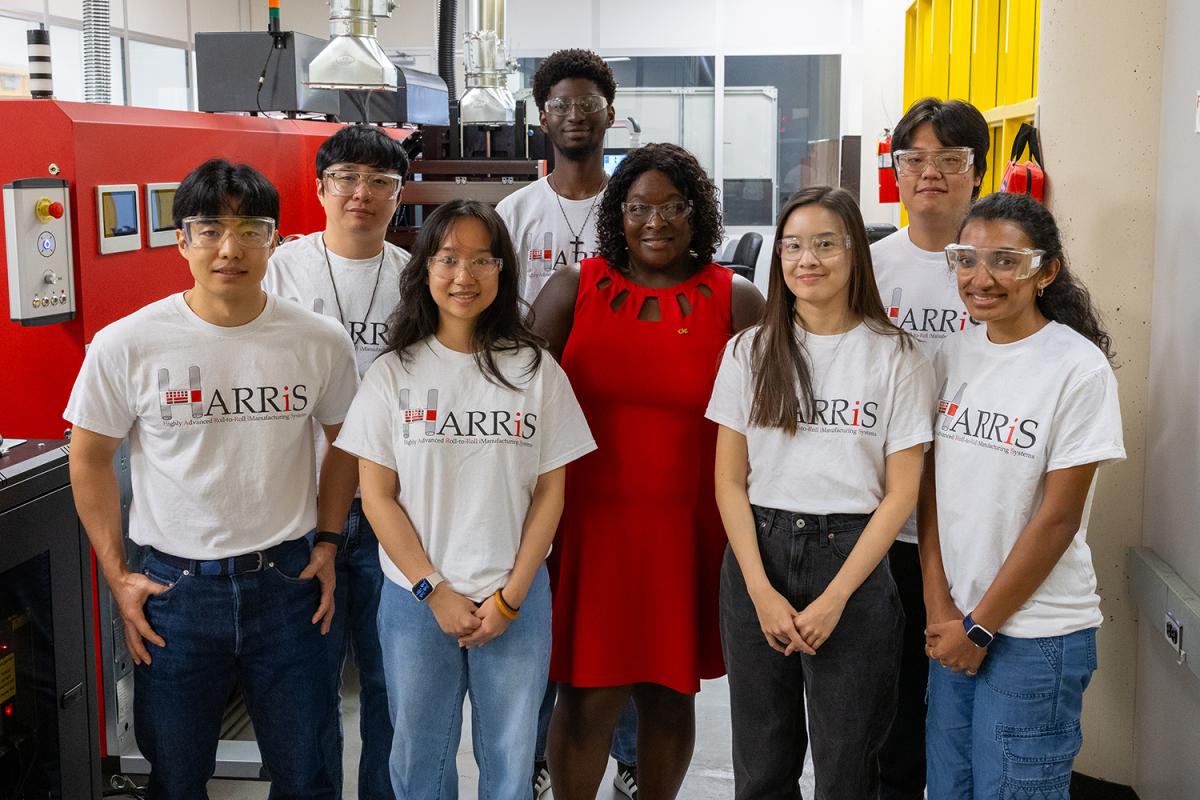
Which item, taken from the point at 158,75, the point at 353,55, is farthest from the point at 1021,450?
the point at 158,75

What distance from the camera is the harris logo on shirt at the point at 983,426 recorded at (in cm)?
182

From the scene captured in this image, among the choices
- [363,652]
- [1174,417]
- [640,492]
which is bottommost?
[363,652]

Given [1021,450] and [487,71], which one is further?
[487,71]

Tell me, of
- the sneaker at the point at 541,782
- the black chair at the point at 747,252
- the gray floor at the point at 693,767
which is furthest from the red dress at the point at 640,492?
the black chair at the point at 747,252

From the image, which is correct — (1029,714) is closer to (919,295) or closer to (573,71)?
(919,295)

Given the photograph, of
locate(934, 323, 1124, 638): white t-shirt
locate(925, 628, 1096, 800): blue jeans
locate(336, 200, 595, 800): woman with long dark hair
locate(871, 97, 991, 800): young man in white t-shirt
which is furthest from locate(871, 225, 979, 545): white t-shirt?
locate(336, 200, 595, 800): woman with long dark hair

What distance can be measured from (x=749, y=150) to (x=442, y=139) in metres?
6.19

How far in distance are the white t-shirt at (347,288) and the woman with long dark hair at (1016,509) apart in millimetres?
1104

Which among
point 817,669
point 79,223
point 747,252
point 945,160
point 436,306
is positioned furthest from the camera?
point 747,252

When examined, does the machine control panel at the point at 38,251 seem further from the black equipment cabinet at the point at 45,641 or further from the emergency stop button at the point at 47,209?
the black equipment cabinet at the point at 45,641

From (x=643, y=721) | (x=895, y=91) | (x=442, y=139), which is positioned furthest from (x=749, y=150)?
(x=643, y=721)

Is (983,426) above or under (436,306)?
under

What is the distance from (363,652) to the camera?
2.29 m

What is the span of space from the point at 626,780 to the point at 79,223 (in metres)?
1.86
